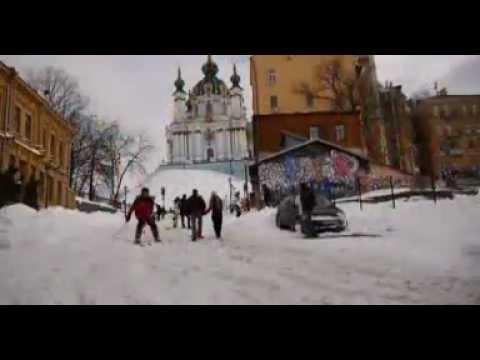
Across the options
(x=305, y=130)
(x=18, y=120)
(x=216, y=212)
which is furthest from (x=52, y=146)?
(x=305, y=130)

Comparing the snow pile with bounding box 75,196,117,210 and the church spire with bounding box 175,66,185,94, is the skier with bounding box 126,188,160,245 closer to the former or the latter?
the snow pile with bounding box 75,196,117,210

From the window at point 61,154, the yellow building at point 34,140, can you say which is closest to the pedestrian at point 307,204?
the yellow building at point 34,140

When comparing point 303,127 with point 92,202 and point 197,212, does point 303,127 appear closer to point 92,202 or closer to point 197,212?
point 197,212

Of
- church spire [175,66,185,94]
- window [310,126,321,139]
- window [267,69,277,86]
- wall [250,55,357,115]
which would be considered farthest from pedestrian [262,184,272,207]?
church spire [175,66,185,94]

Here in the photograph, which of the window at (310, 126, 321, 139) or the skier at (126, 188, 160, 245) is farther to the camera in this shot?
the window at (310, 126, 321, 139)

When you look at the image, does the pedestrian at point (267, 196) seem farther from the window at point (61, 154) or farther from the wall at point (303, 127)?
the window at point (61, 154)
